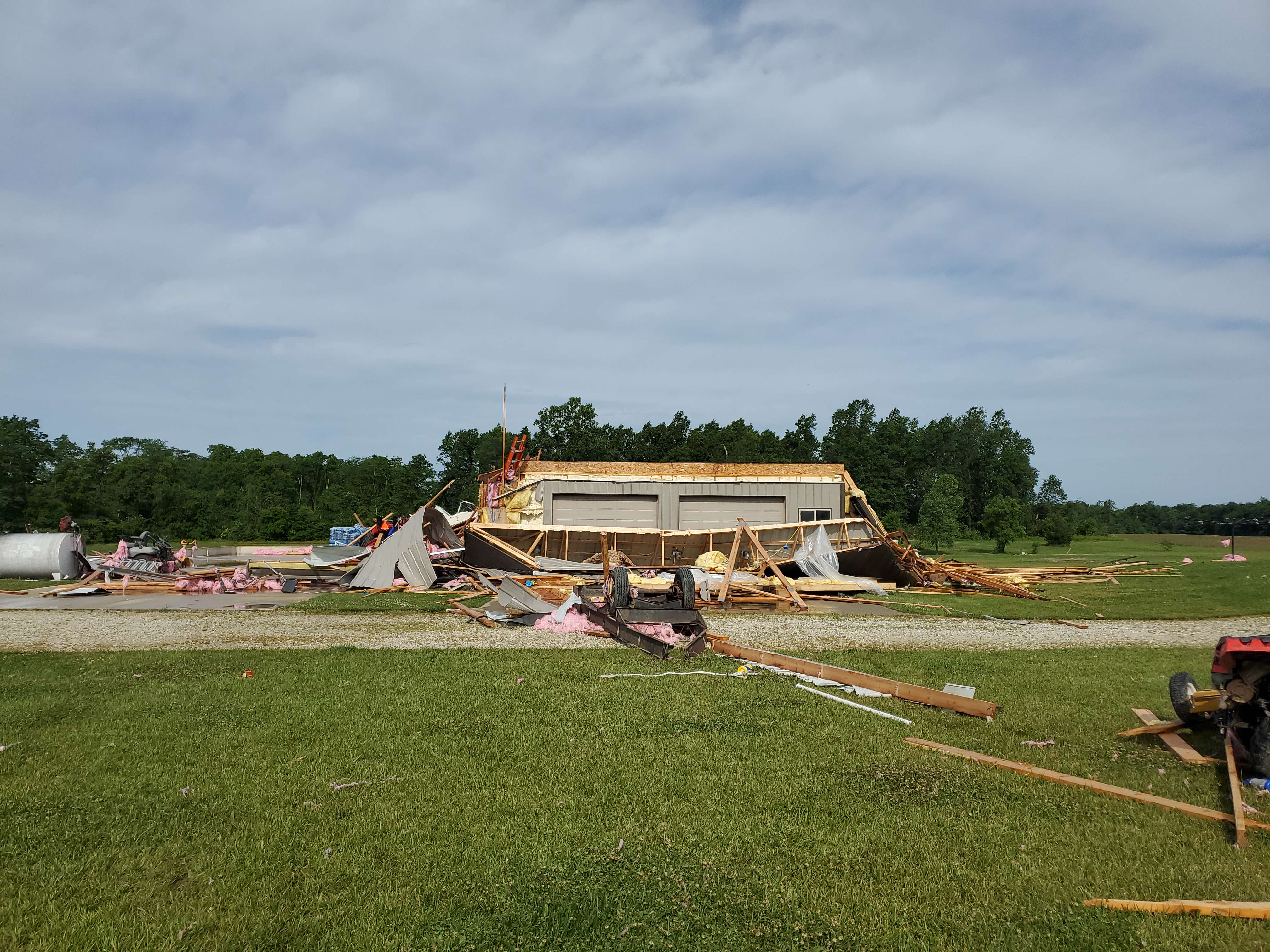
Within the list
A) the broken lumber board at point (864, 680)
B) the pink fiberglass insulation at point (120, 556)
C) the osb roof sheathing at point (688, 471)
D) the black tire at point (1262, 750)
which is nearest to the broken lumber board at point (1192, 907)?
the black tire at point (1262, 750)

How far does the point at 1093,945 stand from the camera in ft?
11.1

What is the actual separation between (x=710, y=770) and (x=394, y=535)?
16988mm

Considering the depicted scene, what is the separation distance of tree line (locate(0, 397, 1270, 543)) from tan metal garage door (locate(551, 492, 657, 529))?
22605 millimetres

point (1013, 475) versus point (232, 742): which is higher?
point (1013, 475)

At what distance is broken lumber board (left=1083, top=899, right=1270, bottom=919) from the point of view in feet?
11.8

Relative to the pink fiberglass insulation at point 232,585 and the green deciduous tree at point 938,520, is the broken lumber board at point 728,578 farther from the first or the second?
the green deciduous tree at point 938,520

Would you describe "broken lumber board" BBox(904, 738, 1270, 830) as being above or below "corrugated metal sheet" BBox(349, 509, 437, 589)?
below

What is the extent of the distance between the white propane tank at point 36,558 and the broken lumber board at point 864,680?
22.2m

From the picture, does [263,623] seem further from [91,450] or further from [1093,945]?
[91,450]

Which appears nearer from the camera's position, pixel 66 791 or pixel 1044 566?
pixel 66 791

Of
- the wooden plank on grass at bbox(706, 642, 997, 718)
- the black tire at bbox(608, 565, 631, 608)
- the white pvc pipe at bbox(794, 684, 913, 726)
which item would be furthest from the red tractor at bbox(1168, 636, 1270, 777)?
the black tire at bbox(608, 565, 631, 608)

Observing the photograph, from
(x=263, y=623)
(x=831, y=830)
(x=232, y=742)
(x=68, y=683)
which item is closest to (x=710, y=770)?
(x=831, y=830)

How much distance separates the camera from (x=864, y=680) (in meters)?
8.46

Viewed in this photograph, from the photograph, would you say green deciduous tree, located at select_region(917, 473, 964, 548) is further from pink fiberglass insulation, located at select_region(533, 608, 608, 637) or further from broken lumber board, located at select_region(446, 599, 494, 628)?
pink fiberglass insulation, located at select_region(533, 608, 608, 637)
